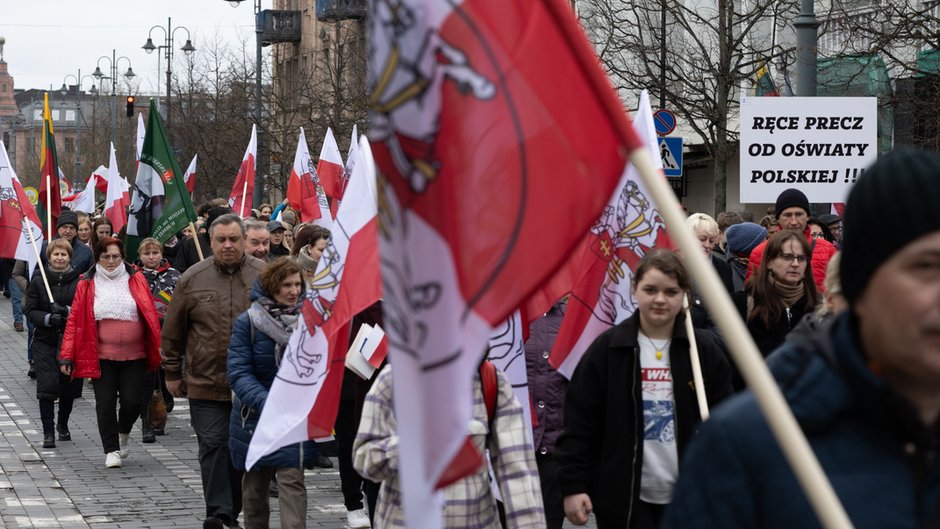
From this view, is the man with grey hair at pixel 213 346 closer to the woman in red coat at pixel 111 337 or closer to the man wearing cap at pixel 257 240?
the woman in red coat at pixel 111 337

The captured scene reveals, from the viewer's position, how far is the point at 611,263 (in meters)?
7.75

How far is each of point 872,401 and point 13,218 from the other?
17546 millimetres

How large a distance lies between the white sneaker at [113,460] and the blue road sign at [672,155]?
23.4 feet

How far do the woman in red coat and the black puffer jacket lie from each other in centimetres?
138

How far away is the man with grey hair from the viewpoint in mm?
9906

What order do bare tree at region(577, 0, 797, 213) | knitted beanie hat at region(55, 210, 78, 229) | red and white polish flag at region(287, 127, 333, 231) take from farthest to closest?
bare tree at region(577, 0, 797, 213) < knitted beanie hat at region(55, 210, 78, 229) < red and white polish flag at region(287, 127, 333, 231)

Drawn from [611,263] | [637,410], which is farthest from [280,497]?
[637,410]

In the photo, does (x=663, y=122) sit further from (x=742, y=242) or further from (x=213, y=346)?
(x=213, y=346)

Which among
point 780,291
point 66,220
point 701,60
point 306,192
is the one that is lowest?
point 780,291

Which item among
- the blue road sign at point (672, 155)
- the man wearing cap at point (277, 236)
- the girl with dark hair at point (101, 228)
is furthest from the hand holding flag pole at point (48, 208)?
the blue road sign at point (672, 155)

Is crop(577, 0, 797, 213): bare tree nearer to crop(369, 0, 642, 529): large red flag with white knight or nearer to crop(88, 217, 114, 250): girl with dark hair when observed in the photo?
crop(88, 217, 114, 250): girl with dark hair

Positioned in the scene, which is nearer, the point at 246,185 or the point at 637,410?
the point at 637,410

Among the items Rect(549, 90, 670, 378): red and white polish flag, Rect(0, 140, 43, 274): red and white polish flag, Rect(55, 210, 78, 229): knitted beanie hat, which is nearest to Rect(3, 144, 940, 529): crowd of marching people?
Rect(549, 90, 670, 378): red and white polish flag

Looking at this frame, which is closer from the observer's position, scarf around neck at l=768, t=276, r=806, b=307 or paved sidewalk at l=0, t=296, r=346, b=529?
scarf around neck at l=768, t=276, r=806, b=307
